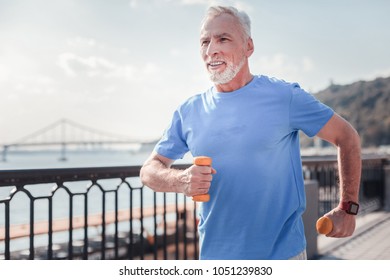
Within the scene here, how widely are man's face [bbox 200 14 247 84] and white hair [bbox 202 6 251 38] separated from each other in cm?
1

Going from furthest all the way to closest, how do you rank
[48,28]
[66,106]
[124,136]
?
[66,106] → [124,136] → [48,28]

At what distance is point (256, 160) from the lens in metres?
1.26

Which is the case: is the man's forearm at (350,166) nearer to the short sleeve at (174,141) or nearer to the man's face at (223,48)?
the man's face at (223,48)

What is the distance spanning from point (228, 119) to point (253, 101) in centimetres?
9

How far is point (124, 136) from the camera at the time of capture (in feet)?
168

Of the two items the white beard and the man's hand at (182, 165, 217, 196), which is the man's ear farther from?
the man's hand at (182, 165, 217, 196)

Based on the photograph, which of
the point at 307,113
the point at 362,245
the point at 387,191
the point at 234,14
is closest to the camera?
the point at 307,113

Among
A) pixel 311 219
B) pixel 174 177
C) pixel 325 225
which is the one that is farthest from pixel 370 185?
pixel 174 177

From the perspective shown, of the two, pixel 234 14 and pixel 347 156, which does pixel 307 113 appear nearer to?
pixel 347 156

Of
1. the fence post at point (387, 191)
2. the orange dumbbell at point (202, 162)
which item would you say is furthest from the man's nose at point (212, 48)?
the fence post at point (387, 191)

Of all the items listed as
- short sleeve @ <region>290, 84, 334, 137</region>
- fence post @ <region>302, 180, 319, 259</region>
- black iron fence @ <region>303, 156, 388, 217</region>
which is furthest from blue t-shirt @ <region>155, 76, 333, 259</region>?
black iron fence @ <region>303, 156, 388, 217</region>

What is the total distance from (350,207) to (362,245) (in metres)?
3.73
